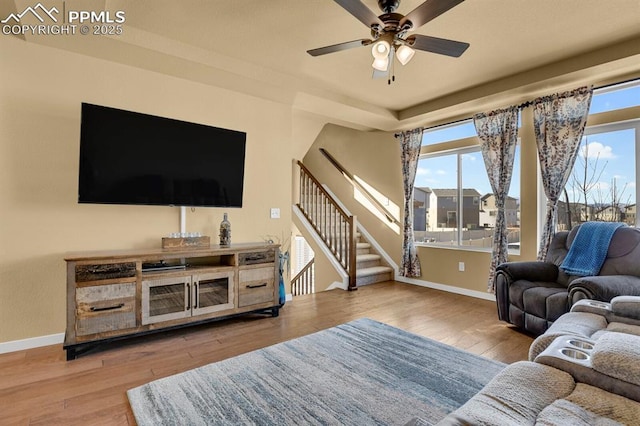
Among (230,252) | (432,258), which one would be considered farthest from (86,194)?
(432,258)

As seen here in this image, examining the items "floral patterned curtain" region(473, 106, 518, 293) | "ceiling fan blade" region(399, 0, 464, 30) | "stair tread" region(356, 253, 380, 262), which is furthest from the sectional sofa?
"stair tread" region(356, 253, 380, 262)

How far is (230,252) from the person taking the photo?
3.17 metres

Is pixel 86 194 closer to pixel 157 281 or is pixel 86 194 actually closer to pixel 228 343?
pixel 157 281

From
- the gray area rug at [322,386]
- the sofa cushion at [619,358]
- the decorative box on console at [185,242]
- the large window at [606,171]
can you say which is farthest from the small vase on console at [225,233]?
the large window at [606,171]

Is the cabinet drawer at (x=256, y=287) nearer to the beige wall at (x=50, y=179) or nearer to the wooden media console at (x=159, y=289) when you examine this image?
the wooden media console at (x=159, y=289)

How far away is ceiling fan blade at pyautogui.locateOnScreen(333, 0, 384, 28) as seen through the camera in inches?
75.3

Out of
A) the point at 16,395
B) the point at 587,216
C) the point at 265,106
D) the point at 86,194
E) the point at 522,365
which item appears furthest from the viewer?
the point at 265,106

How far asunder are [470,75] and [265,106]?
2493 millimetres

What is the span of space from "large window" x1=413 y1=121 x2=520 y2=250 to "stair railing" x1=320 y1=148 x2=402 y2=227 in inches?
17.7

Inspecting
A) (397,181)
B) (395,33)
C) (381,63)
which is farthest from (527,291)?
(397,181)

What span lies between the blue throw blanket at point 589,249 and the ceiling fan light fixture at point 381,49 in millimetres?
2663

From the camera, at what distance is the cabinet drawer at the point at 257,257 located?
331 cm

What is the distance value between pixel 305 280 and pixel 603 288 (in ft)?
17.6

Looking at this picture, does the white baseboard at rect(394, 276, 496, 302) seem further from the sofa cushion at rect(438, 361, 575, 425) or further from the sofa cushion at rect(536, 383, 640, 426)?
the sofa cushion at rect(536, 383, 640, 426)
